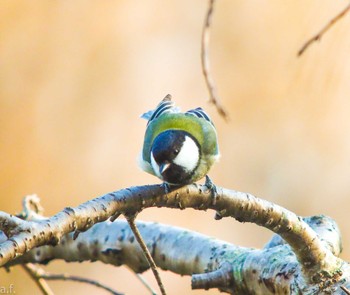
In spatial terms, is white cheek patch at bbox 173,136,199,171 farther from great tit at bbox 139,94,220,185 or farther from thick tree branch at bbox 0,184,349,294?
thick tree branch at bbox 0,184,349,294

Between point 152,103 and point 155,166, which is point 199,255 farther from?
point 152,103

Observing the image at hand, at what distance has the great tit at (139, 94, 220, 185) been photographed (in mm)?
2365

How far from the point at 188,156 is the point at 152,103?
3.04 metres

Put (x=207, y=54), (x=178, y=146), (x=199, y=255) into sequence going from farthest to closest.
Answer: (x=199, y=255) < (x=178, y=146) < (x=207, y=54)

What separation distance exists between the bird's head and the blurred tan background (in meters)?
2.62

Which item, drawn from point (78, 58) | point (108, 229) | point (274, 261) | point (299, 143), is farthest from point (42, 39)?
point (274, 261)

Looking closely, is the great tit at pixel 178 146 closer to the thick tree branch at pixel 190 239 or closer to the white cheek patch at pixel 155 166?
the white cheek patch at pixel 155 166

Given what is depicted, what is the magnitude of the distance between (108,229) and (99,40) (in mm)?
2854

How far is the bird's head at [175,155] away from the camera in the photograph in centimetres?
232

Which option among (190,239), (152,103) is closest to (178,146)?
(190,239)

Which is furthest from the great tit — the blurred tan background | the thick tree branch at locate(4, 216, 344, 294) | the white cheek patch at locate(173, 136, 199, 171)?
the blurred tan background

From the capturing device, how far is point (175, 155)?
2422 millimetres

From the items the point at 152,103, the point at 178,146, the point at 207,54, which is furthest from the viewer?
the point at 152,103

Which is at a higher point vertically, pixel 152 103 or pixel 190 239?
pixel 152 103
